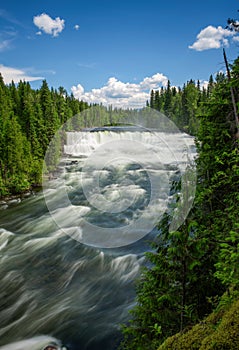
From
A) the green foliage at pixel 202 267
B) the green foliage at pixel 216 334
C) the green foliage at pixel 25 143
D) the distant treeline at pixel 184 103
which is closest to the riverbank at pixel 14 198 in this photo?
the green foliage at pixel 25 143

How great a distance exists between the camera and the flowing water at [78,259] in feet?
26.6

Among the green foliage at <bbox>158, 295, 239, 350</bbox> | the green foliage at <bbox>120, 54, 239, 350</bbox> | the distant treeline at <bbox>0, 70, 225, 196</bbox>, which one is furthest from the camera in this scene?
the distant treeline at <bbox>0, 70, 225, 196</bbox>

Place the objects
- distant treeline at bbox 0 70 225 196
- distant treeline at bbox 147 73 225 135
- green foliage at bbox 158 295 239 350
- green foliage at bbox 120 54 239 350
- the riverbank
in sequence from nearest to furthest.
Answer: green foliage at bbox 158 295 239 350 → green foliage at bbox 120 54 239 350 → the riverbank → distant treeline at bbox 0 70 225 196 → distant treeline at bbox 147 73 225 135

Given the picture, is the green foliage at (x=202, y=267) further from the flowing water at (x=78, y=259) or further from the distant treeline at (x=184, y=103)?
the distant treeline at (x=184, y=103)

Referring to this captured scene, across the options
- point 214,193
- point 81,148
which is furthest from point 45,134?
point 214,193

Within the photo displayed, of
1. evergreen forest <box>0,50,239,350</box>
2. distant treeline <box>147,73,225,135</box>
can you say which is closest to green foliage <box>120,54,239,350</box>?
evergreen forest <box>0,50,239,350</box>

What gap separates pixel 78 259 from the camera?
1255 centimetres

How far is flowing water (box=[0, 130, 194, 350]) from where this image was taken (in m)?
8.12

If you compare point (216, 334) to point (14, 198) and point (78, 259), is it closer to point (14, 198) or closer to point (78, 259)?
point (78, 259)

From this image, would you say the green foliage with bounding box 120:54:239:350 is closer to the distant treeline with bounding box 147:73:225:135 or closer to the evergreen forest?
the evergreen forest

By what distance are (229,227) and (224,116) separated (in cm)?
285

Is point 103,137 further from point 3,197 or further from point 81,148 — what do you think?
point 3,197

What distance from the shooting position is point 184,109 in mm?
67562

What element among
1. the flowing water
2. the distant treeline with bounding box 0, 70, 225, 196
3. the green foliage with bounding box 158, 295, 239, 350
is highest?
the distant treeline with bounding box 0, 70, 225, 196
